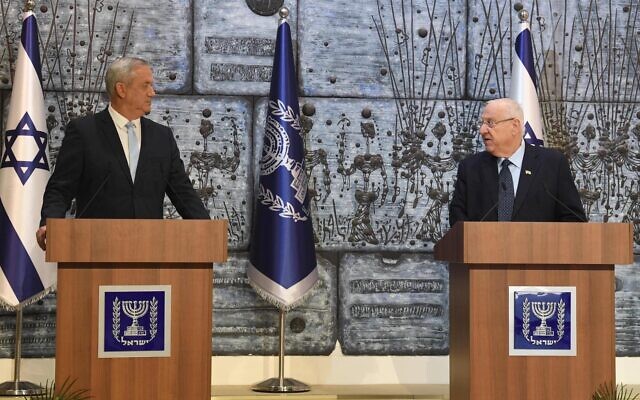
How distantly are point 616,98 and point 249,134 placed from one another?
236cm

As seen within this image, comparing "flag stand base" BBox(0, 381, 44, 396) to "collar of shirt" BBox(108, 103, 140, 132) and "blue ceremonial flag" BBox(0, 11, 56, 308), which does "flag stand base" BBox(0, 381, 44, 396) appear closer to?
"blue ceremonial flag" BBox(0, 11, 56, 308)

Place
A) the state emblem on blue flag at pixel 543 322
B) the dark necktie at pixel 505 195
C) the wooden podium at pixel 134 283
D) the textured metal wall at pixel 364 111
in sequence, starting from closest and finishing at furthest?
the wooden podium at pixel 134 283 < the state emblem on blue flag at pixel 543 322 < the dark necktie at pixel 505 195 < the textured metal wall at pixel 364 111

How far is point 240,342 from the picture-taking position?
5.85 metres

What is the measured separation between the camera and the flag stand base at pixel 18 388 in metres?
5.18

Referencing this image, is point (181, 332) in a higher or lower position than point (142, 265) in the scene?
lower

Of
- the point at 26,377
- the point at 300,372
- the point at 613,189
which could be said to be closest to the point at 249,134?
the point at 300,372

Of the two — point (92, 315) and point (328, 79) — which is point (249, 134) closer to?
point (328, 79)

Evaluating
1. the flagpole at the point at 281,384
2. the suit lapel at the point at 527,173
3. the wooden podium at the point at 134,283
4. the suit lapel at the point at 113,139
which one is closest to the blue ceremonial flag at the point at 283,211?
the flagpole at the point at 281,384

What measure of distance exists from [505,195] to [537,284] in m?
0.81

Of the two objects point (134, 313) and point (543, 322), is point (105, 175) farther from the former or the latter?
point (543, 322)

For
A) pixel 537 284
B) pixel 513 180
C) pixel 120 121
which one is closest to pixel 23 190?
pixel 120 121

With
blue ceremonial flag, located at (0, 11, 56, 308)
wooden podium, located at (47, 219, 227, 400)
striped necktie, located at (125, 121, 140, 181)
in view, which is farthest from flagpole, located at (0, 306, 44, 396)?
wooden podium, located at (47, 219, 227, 400)

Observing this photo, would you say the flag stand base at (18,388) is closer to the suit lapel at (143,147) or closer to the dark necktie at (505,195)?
the suit lapel at (143,147)

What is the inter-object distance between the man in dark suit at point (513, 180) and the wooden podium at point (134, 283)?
4.52 ft
